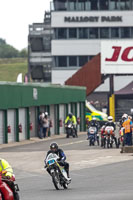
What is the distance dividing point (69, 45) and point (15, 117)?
5359 cm

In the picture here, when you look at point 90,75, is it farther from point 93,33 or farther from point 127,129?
point 127,129

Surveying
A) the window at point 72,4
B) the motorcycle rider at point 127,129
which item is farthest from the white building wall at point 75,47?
the motorcycle rider at point 127,129

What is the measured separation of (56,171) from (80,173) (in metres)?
6.46

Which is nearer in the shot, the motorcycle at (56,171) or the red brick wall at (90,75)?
the motorcycle at (56,171)

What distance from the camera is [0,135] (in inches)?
1692

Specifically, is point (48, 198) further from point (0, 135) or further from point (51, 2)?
point (51, 2)

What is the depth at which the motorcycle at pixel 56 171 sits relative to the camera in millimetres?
19875

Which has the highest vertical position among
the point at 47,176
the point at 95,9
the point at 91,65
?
the point at 95,9

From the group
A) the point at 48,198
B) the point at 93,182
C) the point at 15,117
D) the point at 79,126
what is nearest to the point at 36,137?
the point at 15,117

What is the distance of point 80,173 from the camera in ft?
86.3

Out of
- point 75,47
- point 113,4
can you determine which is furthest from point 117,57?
point 113,4

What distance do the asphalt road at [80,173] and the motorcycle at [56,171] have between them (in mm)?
252

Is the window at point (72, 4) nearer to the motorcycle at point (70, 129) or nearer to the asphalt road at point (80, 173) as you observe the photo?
the motorcycle at point (70, 129)

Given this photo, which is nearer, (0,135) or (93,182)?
(93,182)
